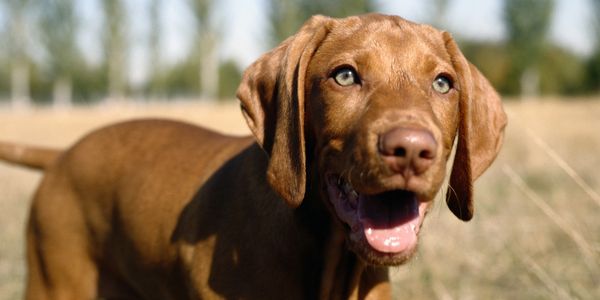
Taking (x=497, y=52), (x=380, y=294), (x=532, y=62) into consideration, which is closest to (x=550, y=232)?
(x=380, y=294)

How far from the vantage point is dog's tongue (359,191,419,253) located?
2.90m

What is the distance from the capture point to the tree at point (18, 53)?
53469 mm

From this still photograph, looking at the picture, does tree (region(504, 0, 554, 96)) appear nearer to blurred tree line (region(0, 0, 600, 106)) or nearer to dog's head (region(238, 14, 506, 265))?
blurred tree line (region(0, 0, 600, 106))

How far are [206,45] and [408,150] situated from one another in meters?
53.3

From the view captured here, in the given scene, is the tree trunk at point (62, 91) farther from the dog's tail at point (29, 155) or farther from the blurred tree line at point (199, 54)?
the dog's tail at point (29, 155)

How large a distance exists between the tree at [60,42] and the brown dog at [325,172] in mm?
53945

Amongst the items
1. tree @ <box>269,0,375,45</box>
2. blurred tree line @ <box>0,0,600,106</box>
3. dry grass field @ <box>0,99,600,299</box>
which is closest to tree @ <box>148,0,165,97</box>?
blurred tree line @ <box>0,0,600,106</box>

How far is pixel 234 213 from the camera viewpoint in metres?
3.51

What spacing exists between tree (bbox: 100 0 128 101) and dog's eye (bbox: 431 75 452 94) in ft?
178

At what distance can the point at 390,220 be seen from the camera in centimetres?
295

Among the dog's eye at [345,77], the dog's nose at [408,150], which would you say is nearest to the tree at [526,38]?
the dog's eye at [345,77]

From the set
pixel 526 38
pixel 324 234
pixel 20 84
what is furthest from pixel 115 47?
pixel 324 234

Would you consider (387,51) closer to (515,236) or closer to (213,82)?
(515,236)

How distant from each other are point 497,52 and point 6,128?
39575 mm
